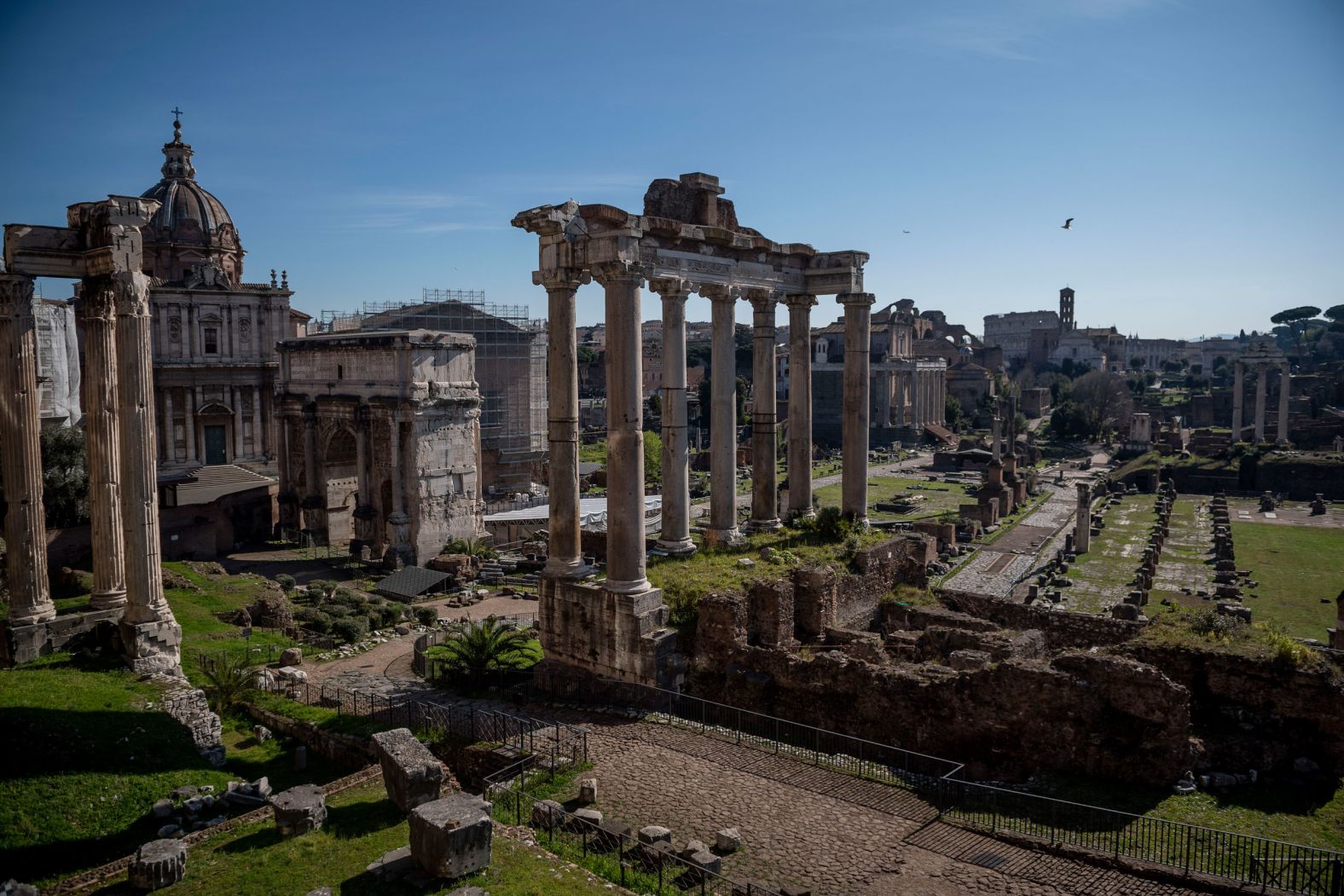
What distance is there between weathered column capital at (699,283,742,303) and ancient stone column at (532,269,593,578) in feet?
12.1

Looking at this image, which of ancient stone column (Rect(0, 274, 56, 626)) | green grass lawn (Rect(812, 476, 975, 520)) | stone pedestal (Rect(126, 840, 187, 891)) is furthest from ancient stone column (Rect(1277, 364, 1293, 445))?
stone pedestal (Rect(126, 840, 187, 891))

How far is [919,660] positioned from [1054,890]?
7.65 m

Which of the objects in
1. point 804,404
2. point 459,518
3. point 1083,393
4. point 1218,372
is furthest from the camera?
point 1218,372

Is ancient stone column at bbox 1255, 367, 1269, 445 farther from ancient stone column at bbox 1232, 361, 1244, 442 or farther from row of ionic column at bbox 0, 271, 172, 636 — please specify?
row of ionic column at bbox 0, 271, 172, 636

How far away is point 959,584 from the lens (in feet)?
129

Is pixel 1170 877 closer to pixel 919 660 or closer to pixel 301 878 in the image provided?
pixel 919 660

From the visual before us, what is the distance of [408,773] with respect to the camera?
37.8ft

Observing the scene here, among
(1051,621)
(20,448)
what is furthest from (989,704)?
(20,448)

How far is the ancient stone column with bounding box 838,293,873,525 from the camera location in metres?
21.8

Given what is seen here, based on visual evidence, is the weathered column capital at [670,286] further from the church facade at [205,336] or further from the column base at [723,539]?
the church facade at [205,336]

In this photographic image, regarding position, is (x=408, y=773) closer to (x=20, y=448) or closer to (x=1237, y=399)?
(x=20, y=448)

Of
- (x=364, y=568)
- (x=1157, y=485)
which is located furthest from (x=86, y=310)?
(x=1157, y=485)

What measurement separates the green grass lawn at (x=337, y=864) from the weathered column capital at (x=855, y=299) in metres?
14.8

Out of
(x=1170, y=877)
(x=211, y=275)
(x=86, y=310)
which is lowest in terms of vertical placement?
(x=1170, y=877)
